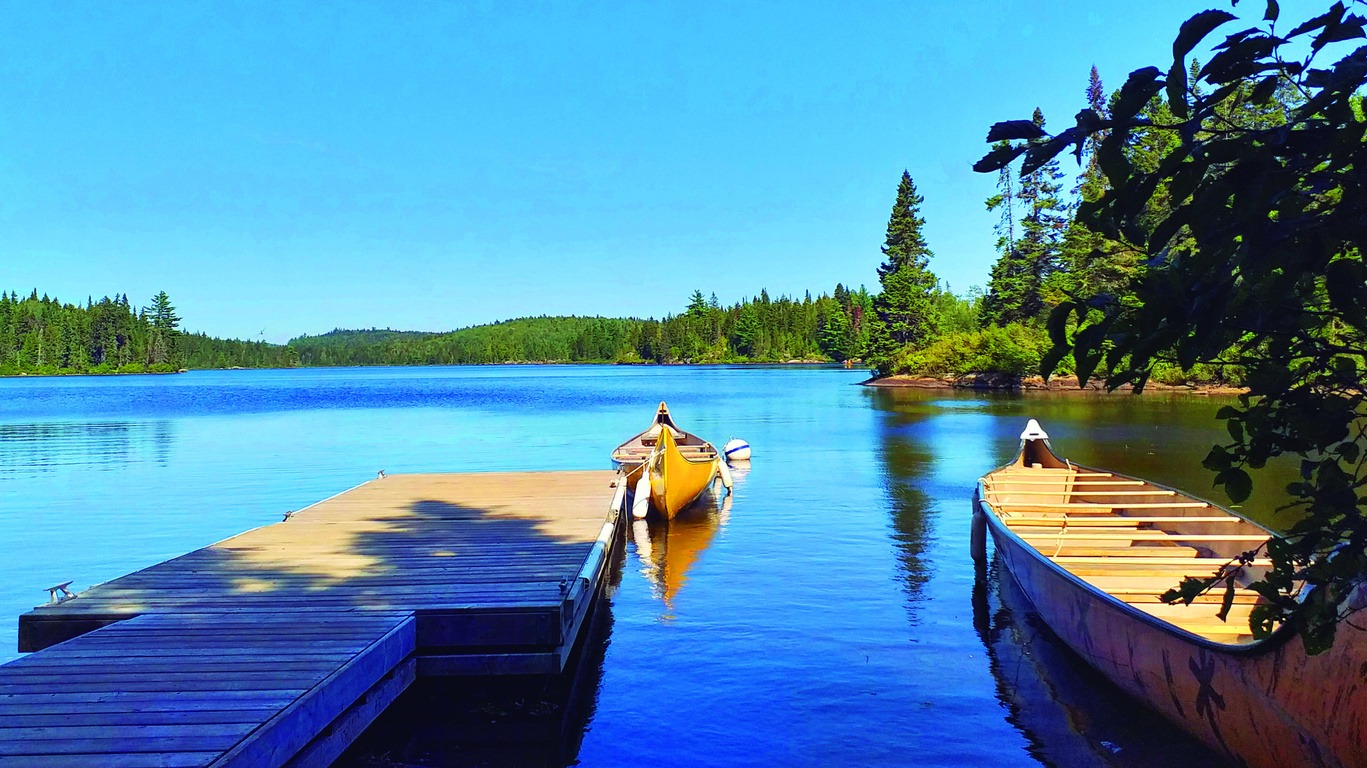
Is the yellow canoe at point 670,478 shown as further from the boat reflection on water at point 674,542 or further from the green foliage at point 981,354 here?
the green foliage at point 981,354

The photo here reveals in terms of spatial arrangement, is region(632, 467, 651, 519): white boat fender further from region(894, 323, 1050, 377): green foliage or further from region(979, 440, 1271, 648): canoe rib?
region(894, 323, 1050, 377): green foliage

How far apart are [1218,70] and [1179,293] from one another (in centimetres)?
59

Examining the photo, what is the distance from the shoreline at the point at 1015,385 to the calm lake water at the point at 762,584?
21.8 meters

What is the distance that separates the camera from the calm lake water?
779 cm

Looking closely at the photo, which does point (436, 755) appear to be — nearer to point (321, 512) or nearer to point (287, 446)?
point (321, 512)

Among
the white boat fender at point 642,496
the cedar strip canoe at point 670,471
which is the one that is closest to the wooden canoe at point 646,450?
the cedar strip canoe at point 670,471

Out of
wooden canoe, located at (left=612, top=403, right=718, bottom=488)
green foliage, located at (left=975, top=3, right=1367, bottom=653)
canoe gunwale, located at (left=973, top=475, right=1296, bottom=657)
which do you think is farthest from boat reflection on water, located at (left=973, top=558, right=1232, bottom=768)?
wooden canoe, located at (left=612, top=403, right=718, bottom=488)

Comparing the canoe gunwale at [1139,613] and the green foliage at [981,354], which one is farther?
the green foliage at [981,354]

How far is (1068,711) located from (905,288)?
80759 millimetres

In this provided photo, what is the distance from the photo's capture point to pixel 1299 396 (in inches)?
106

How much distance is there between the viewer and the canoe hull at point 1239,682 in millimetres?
4891

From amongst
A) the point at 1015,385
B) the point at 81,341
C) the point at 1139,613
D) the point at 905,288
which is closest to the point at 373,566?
the point at 1139,613

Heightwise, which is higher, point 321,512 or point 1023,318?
point 1023,318

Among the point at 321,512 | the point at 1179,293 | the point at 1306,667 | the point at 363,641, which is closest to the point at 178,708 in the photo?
the point at 363,641
